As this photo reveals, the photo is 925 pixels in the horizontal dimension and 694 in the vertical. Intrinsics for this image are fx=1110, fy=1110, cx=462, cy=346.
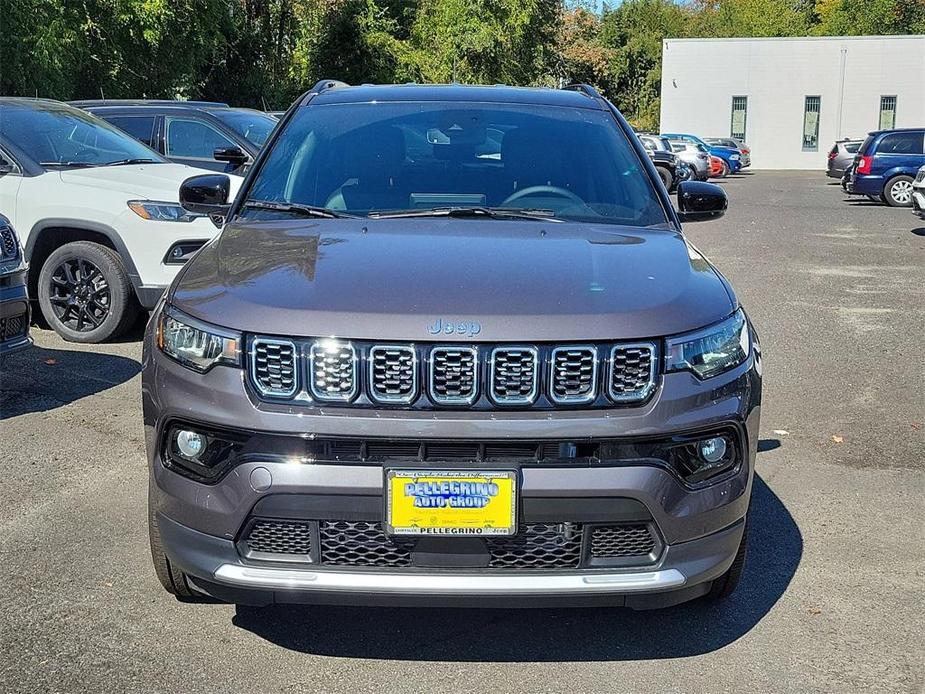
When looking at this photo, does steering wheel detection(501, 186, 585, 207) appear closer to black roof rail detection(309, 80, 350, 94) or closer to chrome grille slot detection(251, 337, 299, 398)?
black roof rail detection(309, 80, 350, 94)

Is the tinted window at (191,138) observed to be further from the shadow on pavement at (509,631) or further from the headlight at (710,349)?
the headlight at (710,349)

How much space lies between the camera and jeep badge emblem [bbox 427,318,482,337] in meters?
3.01

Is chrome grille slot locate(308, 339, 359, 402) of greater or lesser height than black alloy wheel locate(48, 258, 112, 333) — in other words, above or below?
above

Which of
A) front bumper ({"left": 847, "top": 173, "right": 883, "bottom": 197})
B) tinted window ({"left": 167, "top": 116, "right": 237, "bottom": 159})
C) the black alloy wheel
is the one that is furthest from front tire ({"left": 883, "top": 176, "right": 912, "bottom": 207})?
the black alloy wheel

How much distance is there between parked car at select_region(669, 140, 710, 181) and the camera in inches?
1371

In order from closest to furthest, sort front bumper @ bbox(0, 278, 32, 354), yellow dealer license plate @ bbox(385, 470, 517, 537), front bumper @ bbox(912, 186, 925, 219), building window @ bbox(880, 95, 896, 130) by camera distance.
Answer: yellow dealer license plate @ bbox(385, 470, 517, 537) → front bumper @ bbox(0, 278, 32, 354) → front bumper @ bbox(912, 186, 925, 219) → building window @ bbox(880, 95, 896, 130)

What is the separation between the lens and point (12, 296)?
20.0 feet

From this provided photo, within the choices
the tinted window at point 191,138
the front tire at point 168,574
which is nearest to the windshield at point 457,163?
the front tire at point 168,574

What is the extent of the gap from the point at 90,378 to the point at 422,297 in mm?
4548

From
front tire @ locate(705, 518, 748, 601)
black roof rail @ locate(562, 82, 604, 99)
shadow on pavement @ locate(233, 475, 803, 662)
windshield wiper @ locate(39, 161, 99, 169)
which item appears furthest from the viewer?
windshield wiper @ locate(39, 161, 99, 169)

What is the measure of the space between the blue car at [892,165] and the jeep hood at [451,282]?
2263cm

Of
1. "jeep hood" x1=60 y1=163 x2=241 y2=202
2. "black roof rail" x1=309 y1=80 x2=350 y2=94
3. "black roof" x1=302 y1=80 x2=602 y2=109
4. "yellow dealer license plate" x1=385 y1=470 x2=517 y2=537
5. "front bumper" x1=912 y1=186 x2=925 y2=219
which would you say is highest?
"black roof rail" x1=309 y1=80 x2=350 y2=94

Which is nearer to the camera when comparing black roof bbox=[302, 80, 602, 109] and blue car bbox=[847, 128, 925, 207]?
black roof bbox=[302, 80, 602, 109]

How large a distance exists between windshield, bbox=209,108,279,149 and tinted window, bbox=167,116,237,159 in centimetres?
19
